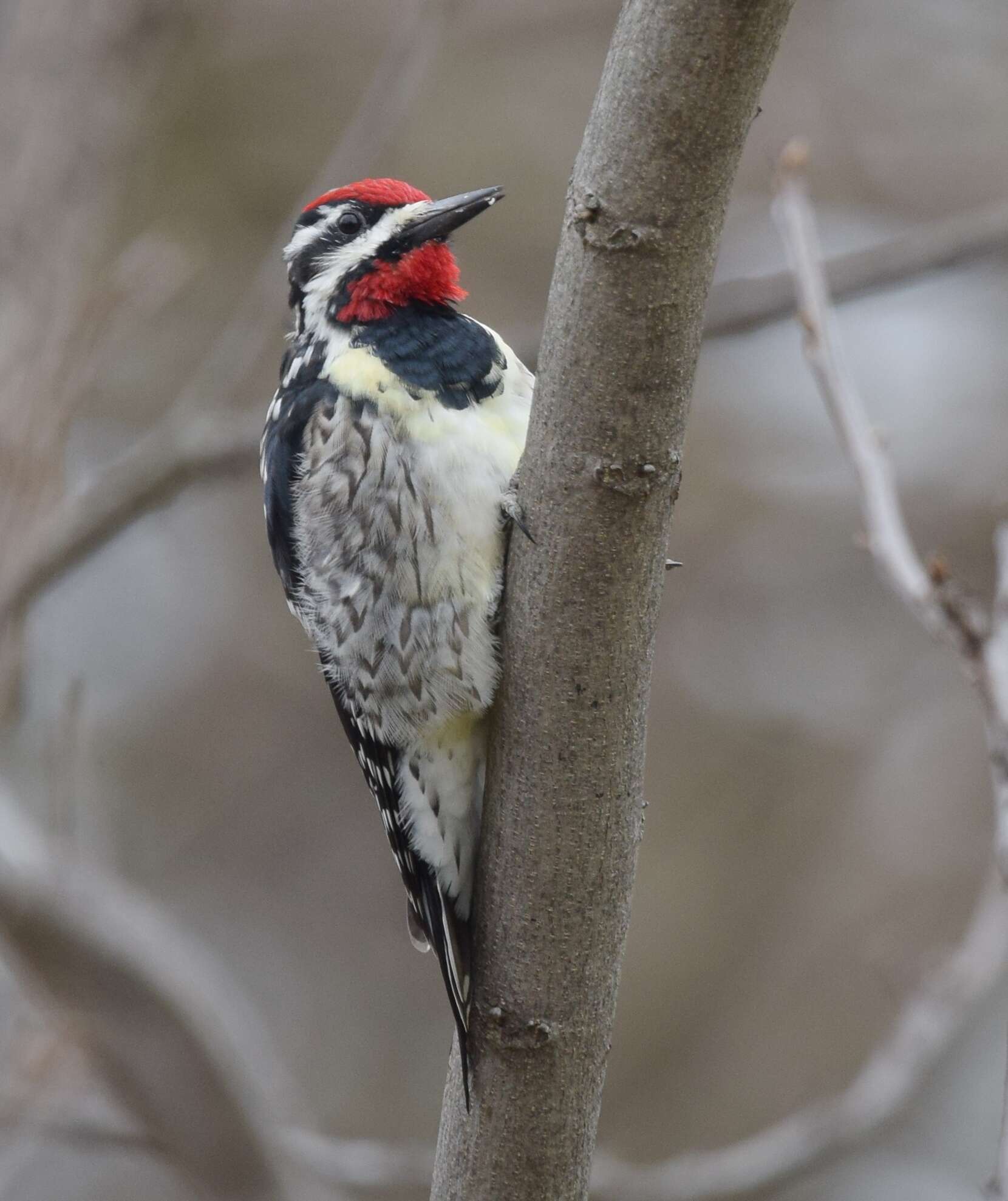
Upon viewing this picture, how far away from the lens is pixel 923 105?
5.94m

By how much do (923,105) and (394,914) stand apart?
4.35 metres

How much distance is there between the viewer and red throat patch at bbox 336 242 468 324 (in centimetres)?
270

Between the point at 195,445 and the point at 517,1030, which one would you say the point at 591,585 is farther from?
the point at 195,445

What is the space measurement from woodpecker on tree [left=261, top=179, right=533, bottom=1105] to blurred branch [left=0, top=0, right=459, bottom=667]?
83cm

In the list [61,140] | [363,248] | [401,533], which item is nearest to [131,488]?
[363,248]

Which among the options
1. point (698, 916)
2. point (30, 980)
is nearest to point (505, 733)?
point (30, 980)

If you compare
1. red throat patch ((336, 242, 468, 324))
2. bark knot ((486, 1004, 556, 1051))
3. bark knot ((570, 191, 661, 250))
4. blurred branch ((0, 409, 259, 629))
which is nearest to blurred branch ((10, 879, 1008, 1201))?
bark knot ((486, 1004, 556, 1051))

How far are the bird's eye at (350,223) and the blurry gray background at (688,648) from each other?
3.21 meters

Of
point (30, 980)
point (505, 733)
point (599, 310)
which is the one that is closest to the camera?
point (599, 310)

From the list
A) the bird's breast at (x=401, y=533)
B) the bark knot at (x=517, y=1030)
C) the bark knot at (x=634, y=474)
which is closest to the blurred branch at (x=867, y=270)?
the bird's breast at (x=401, y=533)

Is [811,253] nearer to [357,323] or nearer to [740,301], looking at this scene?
[357,323]

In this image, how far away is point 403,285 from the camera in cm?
270

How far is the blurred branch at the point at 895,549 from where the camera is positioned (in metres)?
1.63

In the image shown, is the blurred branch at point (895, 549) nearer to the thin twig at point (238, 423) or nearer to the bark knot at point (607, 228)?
the bark knot at point (607, 228)
